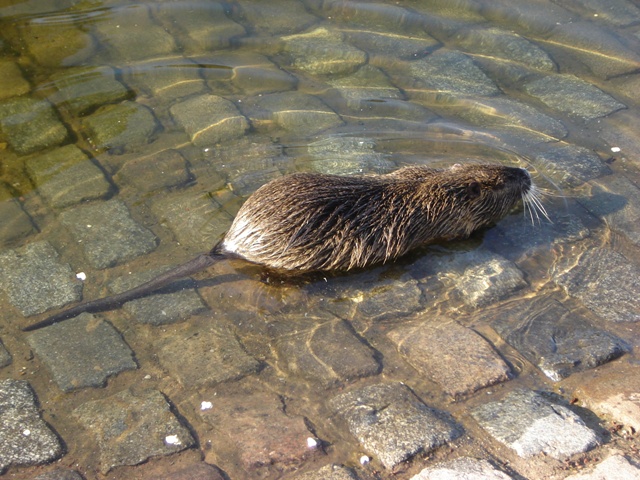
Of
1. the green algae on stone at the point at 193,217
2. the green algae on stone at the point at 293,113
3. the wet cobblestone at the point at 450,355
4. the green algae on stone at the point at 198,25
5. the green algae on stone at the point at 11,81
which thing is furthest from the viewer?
the green algae on stone at the point at 198,25

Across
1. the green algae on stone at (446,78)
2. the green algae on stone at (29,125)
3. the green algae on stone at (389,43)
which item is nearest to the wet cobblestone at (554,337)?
the green algae on stone at (446,78)

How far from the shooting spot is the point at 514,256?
5.21 metres

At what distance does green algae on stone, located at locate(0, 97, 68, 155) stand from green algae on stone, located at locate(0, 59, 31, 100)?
113 millimetres

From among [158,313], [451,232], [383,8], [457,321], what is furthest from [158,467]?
[383,8]

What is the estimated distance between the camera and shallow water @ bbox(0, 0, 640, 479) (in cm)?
405

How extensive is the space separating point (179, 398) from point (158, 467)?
0.46 m

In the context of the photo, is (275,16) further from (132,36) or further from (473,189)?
(473,189)

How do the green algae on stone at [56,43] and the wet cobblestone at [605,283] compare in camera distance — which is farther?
the green algae on stone at [56,43]

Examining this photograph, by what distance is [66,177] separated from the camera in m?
5.54

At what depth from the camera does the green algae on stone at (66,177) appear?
5363 millimetres

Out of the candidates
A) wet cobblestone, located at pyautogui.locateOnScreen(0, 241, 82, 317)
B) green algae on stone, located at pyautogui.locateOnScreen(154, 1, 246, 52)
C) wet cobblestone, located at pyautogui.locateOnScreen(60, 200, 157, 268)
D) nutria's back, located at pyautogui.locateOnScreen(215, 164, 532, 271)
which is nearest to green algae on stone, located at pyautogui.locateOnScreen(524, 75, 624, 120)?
nutria's back, located at pyautogui.locateOnScreen(215, 164, 532, 271)

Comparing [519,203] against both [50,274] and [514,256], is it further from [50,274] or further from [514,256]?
[50,274]

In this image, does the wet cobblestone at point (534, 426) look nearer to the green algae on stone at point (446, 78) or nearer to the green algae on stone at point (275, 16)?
the green algae on stone at point (446, 78)

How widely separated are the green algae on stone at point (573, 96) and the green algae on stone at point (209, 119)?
2.70 m
